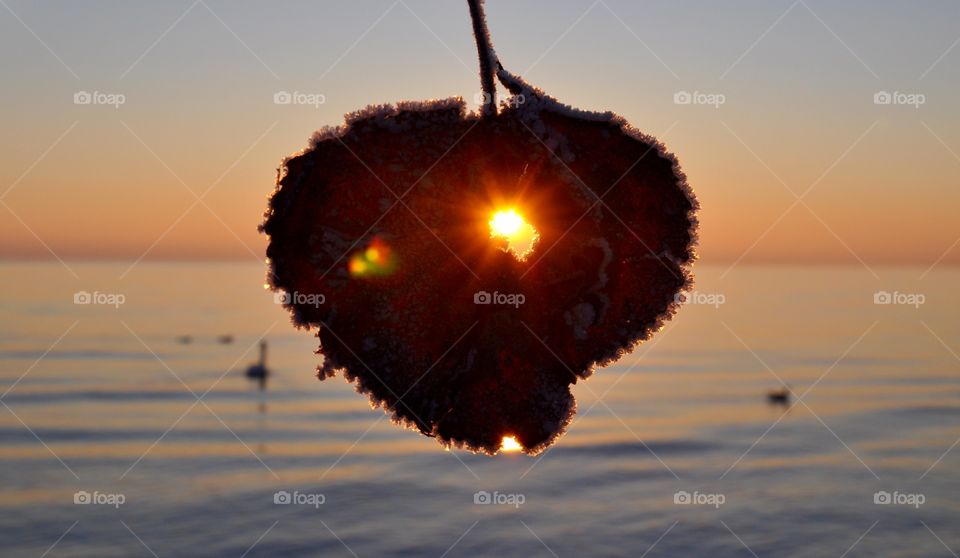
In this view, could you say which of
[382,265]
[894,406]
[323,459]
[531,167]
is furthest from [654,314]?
[894,406]

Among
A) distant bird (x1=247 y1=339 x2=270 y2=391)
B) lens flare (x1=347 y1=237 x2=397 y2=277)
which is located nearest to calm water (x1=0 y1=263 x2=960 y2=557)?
distant bird (x1=247 y1=339 x2=270 y2=391)

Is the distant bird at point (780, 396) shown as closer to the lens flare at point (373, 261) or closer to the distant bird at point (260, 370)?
the distant bird at point (260, 370)

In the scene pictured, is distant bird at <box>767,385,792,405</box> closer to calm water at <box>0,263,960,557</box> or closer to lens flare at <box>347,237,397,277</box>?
calm water at <box>0,263,960,557</box>

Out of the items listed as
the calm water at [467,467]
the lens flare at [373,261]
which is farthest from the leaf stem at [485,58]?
the calm water at [467,467]

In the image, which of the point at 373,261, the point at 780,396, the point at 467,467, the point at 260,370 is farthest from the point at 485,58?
the point at 260,370

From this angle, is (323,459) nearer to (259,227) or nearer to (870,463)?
(870,463)

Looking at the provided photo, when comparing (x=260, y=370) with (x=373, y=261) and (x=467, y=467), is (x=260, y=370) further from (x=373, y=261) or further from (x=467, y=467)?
(x=373, y=261)

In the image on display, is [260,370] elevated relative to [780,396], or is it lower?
elevated
